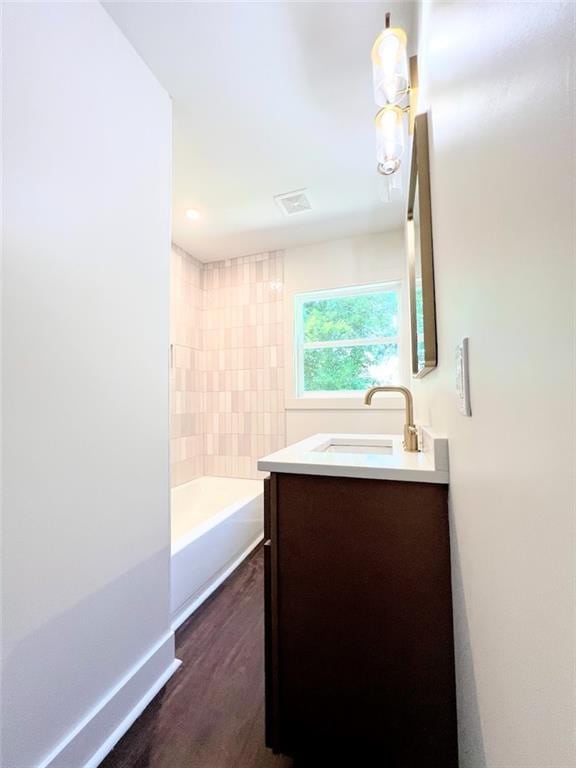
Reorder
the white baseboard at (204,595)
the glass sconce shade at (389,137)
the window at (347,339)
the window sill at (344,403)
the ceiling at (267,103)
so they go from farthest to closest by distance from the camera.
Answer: the window at (347,339) < the window sill at (344,403) < the white baseboard at (204,595) < the ceiling at (267,103) < the glass sconce shade at (389,137)

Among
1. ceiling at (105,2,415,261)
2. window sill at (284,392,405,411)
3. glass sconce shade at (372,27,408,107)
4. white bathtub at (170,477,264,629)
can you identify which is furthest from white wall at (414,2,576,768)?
window sill at (284,392,405,411)

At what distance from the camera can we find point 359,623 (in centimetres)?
89

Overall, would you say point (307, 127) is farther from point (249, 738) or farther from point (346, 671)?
point (249, 738)

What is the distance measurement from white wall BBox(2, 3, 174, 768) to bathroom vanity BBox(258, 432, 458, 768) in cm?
56

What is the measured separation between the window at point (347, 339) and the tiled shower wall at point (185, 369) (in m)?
0.99

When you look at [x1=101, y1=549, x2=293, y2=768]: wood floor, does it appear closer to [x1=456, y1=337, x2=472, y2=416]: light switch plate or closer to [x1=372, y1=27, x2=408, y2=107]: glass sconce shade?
[x1=456, y1=337, x2=472, y2=416]: light switch plate

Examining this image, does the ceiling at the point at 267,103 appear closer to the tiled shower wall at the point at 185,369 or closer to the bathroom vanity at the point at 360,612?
the tiled shower wall at the point at 185,369

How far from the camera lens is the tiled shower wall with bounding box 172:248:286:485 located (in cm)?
299

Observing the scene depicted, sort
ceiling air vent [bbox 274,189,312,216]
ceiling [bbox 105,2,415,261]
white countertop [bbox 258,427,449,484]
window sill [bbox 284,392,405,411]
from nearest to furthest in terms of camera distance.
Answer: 1. white countertop [bbox 258,427,449,484]
2. ceiling [bbox 105,2,415,261]
3. ceiling air vent [bbox 274,189,312,216]
4. window sill [bbox 284,392,405,411]

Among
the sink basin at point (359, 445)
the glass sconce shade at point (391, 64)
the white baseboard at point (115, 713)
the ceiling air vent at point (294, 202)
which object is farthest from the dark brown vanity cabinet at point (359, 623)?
the ceiling air vent at point (294, 202)

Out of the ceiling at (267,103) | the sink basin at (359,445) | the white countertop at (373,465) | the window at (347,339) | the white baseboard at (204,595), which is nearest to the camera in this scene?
the white countertop at (373,465)

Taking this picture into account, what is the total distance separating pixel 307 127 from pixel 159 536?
6.86ft

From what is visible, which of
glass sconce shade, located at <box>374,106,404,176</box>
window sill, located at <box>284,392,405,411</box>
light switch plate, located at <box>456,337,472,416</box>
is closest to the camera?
light switch plate, located at <box>456,337,472,416</box>

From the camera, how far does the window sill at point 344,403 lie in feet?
8.72
